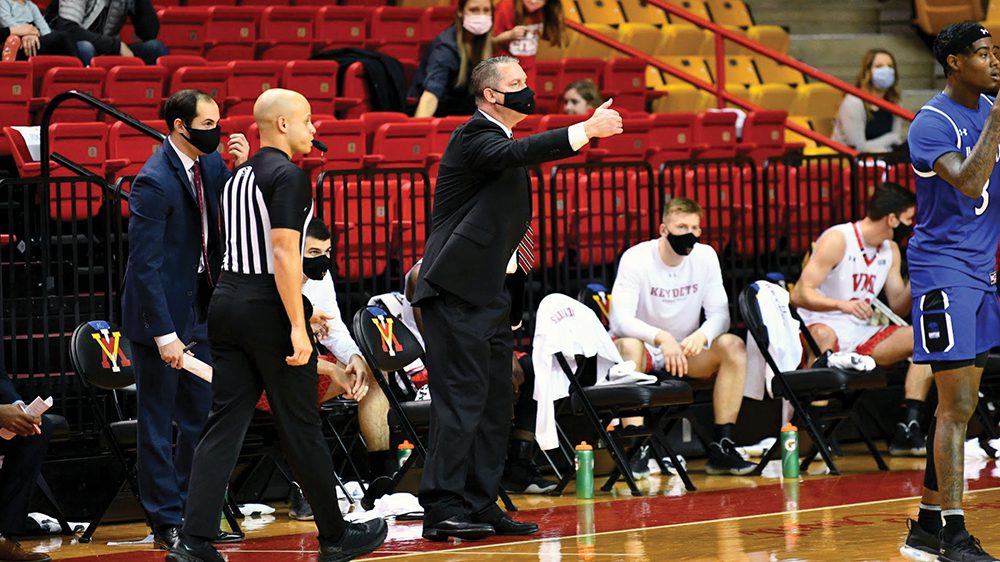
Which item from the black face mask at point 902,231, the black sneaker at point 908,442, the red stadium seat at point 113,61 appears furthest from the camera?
the red stadium seat at point 113,61

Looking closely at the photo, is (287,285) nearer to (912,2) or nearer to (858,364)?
(858,364)

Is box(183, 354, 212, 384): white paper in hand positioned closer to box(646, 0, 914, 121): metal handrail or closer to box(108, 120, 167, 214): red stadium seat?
box(108, 120, 167, 214): red stadium seat

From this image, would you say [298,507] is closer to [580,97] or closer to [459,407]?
[459,407]

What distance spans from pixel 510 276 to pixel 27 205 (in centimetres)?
229

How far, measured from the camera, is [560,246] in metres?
9.64

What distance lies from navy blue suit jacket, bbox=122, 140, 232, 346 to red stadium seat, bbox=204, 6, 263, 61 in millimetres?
5232

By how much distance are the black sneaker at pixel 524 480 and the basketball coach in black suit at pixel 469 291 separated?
1.58 metres

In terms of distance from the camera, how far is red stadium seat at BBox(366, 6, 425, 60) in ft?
39.9

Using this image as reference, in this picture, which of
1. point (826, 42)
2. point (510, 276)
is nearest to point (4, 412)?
point (510, 276)

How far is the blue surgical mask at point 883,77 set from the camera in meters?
12.4

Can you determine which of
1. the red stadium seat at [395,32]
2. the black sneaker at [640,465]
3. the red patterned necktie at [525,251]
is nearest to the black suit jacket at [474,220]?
the red patterned necktie at [525,251]

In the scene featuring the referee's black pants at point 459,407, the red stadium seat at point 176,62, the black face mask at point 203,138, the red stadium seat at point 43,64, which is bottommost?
the referee's black pants at point 459,407

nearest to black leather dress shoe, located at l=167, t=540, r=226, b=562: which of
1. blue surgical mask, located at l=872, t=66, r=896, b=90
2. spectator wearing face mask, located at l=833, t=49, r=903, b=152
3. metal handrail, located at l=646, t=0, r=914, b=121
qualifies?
metal handrail, located at l=646, t=0, r=914, b=121

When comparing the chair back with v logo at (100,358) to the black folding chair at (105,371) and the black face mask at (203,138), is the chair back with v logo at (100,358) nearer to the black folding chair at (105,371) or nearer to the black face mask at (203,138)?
the black folding chair at (105,371)
